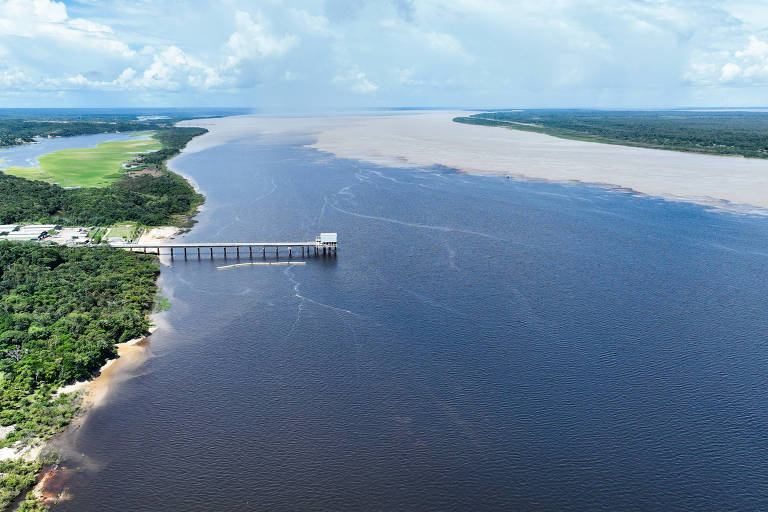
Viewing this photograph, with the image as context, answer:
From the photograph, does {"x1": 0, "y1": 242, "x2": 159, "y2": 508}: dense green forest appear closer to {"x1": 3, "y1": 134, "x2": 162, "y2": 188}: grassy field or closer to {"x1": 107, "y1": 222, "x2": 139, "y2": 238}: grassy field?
{"x1": 107, "y1": 222, "x2": 139, "y2": 238}: grassy field

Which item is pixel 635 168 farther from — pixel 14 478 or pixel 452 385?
pixel 14 478

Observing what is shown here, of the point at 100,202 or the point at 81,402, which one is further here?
the point at 100,202

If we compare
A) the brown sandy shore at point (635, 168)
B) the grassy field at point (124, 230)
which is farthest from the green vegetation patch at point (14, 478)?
the brown sandy shore at point (635, 168)

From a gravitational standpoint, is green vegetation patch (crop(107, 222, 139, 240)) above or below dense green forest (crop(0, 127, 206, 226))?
below

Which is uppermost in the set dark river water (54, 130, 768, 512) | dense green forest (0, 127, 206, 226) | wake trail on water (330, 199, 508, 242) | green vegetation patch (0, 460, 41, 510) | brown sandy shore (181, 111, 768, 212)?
brown sandy shore (181, 111, 768, 212)

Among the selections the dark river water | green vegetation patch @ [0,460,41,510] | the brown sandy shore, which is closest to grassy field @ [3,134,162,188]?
the brown sandy shore

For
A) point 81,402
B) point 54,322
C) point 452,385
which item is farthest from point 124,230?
point 452,385

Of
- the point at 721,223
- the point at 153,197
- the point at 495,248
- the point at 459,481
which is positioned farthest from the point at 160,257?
the point at 721,223

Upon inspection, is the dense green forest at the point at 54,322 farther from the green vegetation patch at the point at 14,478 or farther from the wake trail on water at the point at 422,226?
the wake trail on water at the point at 422,226
